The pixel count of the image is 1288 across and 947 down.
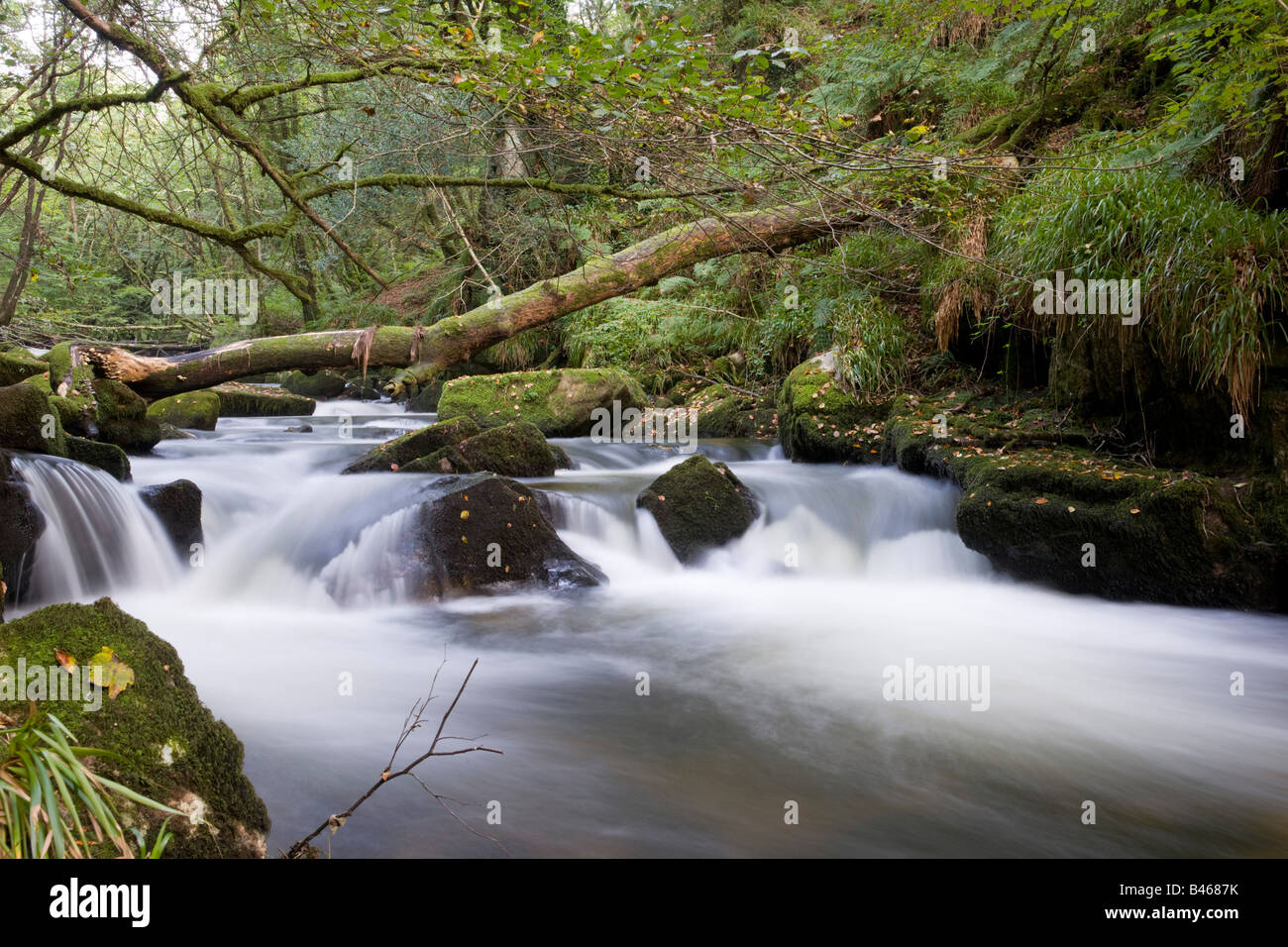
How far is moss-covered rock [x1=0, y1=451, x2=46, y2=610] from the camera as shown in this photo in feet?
17.6

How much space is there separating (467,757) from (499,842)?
79 centimetres

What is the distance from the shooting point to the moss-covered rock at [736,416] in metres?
11.9

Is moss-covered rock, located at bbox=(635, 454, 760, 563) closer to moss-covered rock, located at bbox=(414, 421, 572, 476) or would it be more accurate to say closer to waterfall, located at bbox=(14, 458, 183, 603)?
moss-covered rock, located at bbox=(414, 421, 572, 476)

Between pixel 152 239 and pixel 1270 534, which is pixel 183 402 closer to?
pixel 152 239

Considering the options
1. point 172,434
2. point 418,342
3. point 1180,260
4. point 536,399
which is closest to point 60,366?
point 172,434

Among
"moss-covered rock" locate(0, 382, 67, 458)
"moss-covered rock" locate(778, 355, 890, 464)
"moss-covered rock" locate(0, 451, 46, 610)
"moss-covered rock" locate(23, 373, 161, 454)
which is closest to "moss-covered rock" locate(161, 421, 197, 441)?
"moss-covered rock" locate(23, 373, 161, 454)

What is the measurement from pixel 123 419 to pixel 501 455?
3.98 meters

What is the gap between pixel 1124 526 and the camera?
608 cm

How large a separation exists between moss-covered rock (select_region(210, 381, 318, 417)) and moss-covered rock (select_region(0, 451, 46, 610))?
27.6ft

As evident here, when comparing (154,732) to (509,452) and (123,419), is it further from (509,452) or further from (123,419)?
(123,419)

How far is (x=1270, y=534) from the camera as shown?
584 centimetres

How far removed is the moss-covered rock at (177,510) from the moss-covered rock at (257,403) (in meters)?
7.49

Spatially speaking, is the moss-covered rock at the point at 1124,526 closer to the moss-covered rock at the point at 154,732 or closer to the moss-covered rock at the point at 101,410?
the moss-covered rock at the point at 154,732
